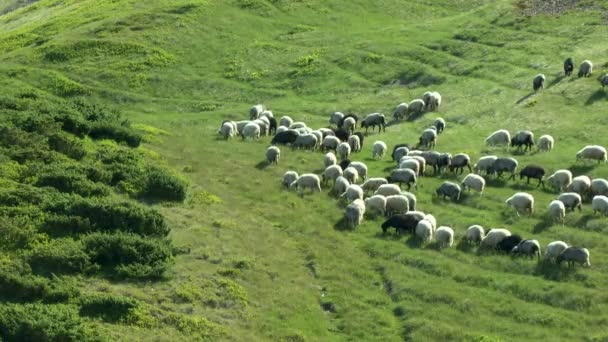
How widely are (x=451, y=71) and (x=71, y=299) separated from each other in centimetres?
4820

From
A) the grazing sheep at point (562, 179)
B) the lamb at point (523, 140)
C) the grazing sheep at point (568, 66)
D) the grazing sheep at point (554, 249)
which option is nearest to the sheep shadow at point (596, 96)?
the grazing sheep at point (568, 66)

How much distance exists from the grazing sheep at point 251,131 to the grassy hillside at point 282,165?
1248 mm

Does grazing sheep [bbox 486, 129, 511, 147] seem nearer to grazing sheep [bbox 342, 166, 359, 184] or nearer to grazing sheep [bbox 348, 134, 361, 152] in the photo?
grazing sheep [bbox 348, 134, 361, 152]

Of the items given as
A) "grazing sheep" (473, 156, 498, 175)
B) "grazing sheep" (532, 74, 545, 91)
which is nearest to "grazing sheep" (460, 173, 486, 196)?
"grazing sheep" (473, 156, 498, 175)

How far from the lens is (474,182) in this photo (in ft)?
138

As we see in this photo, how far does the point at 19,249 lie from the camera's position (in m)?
29.3

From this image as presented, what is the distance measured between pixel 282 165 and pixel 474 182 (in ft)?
39.2

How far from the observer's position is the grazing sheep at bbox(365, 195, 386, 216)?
130ft

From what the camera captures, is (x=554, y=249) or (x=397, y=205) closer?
(x=554, y=249)

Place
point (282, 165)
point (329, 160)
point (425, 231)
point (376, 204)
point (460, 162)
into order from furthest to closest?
point (282, 165)
point (329, 160)
point (460, 162)
point (376, 204)
point (425, 231)

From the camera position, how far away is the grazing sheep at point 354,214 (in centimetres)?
3856

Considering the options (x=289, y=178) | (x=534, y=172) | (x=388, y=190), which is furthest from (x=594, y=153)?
(x=289, y=178)

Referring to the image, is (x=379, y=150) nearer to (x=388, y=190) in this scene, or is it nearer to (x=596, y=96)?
(x=388, y=190)

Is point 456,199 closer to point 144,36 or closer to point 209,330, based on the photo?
point 209,330
